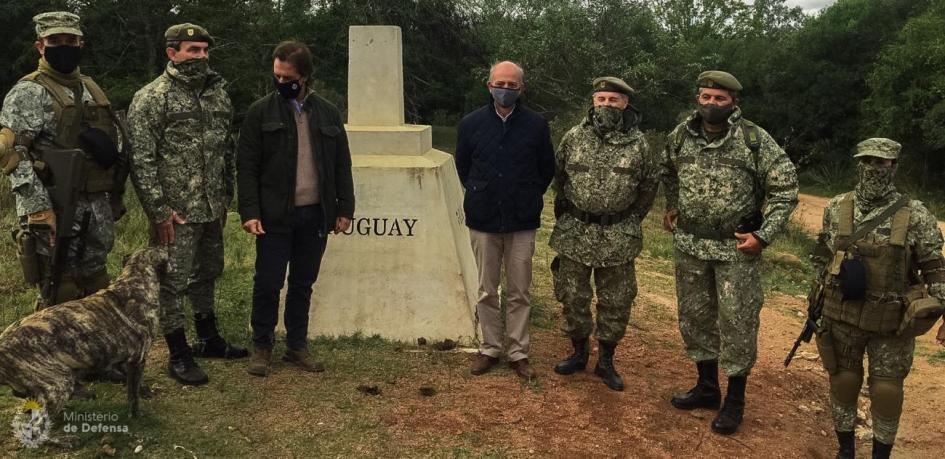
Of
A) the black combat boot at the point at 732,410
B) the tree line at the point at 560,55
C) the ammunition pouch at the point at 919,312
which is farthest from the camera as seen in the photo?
the tree line at the point at 560,55

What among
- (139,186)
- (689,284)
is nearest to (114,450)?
(139,186)

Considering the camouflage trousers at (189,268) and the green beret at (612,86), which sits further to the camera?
the green beret at (612,86)

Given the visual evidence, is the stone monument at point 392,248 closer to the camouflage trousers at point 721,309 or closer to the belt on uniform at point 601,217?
the belt on uniform at point 601,217

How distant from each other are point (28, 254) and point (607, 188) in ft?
10.1

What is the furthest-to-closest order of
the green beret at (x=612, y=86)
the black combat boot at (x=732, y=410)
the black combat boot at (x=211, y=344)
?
the black combat boot at (x=211, y=344), the green beret at (x=612, y=86), the black combat boot at (x=732, y=410)

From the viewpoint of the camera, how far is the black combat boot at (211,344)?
4.61 metres

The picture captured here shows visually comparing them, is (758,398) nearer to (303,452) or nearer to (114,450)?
(303,452)

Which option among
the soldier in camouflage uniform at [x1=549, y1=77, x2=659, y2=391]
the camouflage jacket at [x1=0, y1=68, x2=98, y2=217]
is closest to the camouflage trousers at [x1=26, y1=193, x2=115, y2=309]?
the camouflage jacket at [x1=0, y1=68, x2=98, y2=217]

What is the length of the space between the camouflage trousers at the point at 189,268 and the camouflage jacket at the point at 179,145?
111 millimetres

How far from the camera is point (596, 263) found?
4434 millimetres

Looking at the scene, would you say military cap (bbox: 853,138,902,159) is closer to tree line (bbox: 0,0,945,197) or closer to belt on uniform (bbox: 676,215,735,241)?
belt on uniform (bbox: 676,215,735,241)

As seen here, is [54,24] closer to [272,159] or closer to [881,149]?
[272,159]

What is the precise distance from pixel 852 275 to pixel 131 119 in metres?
3.70

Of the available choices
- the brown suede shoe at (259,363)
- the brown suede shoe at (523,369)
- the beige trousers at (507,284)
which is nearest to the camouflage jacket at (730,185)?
the beige trousers at (507,284)
